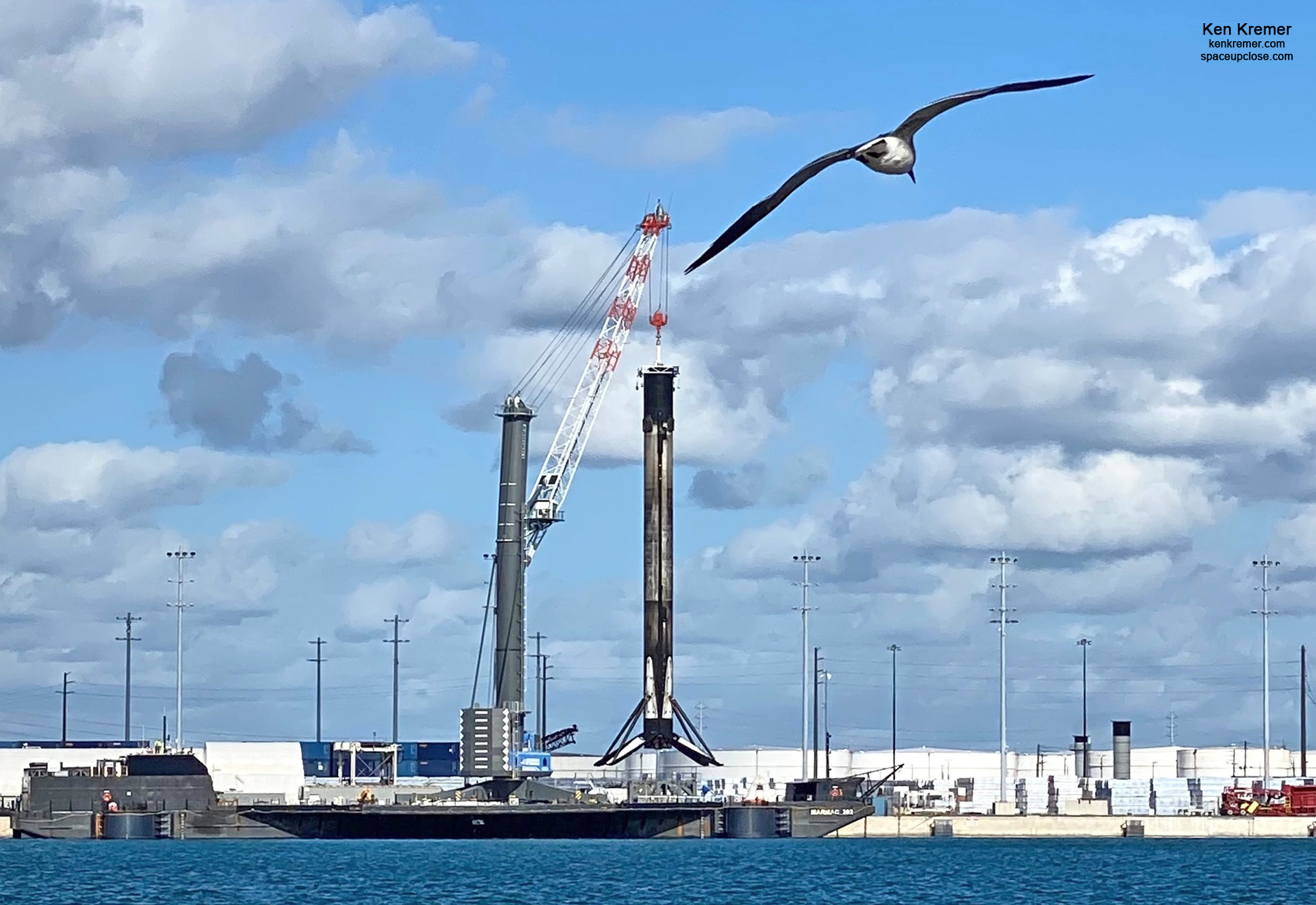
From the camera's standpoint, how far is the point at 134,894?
10631 centimetres

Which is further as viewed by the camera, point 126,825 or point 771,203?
point 126,825

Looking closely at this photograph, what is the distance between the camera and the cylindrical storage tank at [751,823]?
6860 inches

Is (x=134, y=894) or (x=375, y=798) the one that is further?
(x=375, y=798)

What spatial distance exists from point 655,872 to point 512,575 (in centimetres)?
5485

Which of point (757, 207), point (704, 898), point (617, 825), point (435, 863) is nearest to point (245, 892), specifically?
point (704, 898)

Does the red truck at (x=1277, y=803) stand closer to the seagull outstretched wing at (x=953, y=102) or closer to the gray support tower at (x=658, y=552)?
the gray support tower at (x=658, y=552)

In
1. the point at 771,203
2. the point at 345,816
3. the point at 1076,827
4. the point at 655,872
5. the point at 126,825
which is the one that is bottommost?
the point at 1076,827

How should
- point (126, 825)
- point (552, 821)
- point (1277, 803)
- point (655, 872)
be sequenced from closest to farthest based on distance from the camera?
point (655, 872) → point (126, 825) → point (552, 821) → point (1277, 803)

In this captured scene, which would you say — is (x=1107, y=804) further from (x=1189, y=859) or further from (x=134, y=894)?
(x=134, y=894)

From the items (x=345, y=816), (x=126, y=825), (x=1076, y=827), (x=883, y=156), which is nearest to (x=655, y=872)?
(x=345, y=816)

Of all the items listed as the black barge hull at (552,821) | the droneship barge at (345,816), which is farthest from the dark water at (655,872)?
the droneship barge at (345,816)

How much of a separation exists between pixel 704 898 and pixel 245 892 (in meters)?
23.0

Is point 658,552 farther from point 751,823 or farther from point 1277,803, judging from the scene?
point 1277,803

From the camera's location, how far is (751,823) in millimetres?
174875
